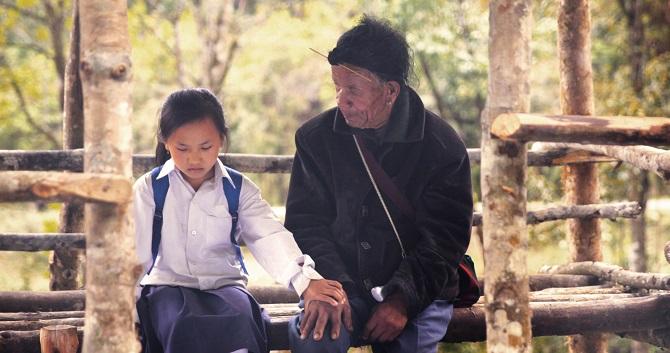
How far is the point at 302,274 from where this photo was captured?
11.6ft

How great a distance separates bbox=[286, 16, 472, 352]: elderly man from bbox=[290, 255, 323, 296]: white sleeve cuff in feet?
0.41

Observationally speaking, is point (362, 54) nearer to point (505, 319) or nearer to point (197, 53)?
point (505, 319)

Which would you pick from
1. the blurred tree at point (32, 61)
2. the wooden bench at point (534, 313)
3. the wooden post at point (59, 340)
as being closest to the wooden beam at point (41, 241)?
the wooden bench at point (534, 313)

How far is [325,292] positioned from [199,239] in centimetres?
54

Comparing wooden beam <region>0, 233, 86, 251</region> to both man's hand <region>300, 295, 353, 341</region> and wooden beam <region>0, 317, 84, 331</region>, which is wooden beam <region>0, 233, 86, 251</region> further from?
man's hand <region>300, 295, 353, 341</region>

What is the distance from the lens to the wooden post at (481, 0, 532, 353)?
321 centimetres

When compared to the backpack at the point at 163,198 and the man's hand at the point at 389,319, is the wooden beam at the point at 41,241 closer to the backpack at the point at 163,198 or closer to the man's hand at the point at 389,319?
the backpack at the point at 163,198

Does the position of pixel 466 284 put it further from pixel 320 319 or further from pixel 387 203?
pixel 320 319

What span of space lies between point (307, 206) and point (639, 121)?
133cm

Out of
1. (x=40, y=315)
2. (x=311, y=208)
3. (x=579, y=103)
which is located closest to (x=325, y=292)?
(x=311, y=208)

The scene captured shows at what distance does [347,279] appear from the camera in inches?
145

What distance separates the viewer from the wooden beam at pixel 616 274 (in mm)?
4867

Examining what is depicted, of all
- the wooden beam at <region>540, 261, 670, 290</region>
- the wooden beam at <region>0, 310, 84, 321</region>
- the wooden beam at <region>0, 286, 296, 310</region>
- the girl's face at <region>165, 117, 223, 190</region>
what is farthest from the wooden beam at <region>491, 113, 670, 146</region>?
the wooden beam at <region>0, 286, 296, 310</region>

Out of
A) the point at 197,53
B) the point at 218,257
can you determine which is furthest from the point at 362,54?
the point at 197,53
